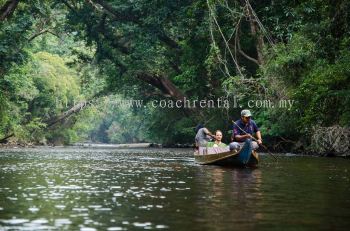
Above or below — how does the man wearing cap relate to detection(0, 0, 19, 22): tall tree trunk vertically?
below

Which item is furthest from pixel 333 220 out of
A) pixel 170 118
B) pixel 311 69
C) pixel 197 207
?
pixel 170 118

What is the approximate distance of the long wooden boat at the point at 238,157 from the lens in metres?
21.7

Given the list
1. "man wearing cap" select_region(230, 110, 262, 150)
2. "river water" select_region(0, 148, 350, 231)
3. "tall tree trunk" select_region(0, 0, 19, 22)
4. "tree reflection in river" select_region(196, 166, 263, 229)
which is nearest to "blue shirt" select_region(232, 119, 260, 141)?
"man wearing cap" select_region(230, 110, 262, 150)

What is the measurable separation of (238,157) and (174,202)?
1065cm

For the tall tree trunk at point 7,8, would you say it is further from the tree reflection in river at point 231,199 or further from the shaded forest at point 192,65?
the tree reflection in river at point 231,199

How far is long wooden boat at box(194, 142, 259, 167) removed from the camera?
21.7 metres

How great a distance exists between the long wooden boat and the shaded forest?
13.7 ft

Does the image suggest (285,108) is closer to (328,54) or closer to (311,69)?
(311,69)

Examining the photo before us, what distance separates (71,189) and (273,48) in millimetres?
21936

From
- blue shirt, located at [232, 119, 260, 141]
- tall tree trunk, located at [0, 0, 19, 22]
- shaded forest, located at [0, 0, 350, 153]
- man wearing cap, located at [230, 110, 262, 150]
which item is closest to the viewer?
man wearing cap, located at [230, 110, 262, 150]

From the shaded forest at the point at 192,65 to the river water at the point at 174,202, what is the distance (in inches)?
298

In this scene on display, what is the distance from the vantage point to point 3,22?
4250 centimetres

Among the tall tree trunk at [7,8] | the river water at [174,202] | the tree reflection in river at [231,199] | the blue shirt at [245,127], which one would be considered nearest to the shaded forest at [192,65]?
the tall tree trunk at [7,8]

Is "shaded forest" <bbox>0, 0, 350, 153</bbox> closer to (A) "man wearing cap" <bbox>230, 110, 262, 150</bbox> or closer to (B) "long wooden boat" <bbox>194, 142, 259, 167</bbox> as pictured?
(A) "man wearing cap" <bbox>230, 110, 262, 150</bbox>
